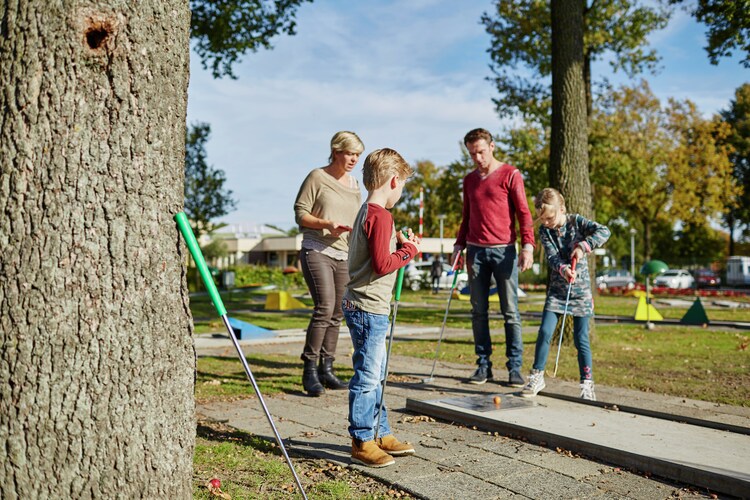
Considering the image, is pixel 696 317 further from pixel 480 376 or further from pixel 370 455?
pixel 370 455

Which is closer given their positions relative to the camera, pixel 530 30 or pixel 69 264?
pixel 69 264

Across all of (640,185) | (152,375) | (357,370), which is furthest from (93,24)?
(640,185)

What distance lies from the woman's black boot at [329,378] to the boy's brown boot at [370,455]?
7.40 ft

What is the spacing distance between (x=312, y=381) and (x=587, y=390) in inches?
84.6

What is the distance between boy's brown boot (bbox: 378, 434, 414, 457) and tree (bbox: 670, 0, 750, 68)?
9.15 m

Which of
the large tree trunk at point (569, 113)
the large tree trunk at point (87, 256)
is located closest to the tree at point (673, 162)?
the large tree trunk at point (569, 113)

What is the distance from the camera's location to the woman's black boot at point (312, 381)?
5.72 m

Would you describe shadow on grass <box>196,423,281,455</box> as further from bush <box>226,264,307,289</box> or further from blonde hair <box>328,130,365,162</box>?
bush <box>226,264,307,289</box>

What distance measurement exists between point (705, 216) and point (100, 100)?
3904 centimetres

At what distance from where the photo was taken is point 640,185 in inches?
1062

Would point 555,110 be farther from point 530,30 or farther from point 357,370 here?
point 530,30

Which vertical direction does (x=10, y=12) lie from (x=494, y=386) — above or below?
above

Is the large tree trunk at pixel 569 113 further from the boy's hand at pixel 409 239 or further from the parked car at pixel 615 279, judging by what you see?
the parked car at pixel 615 279

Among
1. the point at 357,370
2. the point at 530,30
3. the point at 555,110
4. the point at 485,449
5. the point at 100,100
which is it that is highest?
the point at 530,30
